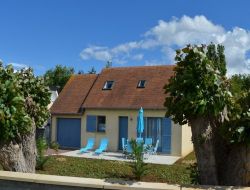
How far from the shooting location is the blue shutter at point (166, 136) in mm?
26734

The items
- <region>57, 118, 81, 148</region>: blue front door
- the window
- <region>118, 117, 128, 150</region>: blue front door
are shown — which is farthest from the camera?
<region>57, 118, 81, 148</region>: blue front door

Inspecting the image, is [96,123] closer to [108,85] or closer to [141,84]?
[108,85]

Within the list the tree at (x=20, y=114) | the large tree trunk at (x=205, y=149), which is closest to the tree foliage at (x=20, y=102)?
the tree at (x=20, y=114)

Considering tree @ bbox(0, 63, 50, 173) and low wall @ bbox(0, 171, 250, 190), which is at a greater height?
tree @ bbox(0, 63, 50, 173)

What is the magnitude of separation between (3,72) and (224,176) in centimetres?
450

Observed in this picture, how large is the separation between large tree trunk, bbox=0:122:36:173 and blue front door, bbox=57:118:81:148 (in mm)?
22373

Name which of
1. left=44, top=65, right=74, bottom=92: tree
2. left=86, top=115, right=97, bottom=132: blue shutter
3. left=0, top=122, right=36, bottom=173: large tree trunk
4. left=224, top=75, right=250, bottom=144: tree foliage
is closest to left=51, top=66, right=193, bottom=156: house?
left=86, top=115, right=97, bottom=132: blue shutter

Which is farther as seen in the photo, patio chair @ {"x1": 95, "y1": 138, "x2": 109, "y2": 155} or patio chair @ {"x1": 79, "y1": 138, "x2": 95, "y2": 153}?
patio chair @ {"x1": 79, "y1": 138, "x2": 95, "y2": 153}

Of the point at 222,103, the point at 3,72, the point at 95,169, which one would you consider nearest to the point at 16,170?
the point at 3,72

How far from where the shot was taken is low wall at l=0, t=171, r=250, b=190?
605 cm

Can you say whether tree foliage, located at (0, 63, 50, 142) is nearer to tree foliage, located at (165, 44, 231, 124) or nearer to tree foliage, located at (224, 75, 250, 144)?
tree foliage, located at (165, 44, 231, 124)

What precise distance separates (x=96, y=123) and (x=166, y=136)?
5319 millimetres

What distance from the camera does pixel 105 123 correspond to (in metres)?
29.5

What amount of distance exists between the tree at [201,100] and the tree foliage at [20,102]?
114 inches
